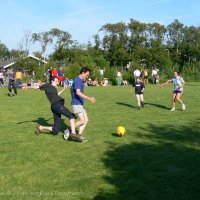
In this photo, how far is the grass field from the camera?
6.25 meters

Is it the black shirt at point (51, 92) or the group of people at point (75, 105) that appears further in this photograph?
the black shirt at point (51, 92)

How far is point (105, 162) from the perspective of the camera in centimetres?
807

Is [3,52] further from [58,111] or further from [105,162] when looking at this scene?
[105,162]

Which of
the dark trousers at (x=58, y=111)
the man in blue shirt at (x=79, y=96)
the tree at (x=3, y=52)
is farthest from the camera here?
the tree at (x=3, y=52)

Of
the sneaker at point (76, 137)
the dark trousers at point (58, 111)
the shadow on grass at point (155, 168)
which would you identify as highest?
the dark trousers at point (58, 111)

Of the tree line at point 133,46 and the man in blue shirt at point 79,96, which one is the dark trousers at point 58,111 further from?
the tree line at point 133,46

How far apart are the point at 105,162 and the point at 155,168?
1090 mm

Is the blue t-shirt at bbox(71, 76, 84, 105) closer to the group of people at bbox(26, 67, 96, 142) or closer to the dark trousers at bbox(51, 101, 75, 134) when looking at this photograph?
the group of people at bbox(26, 67, 96, 142)

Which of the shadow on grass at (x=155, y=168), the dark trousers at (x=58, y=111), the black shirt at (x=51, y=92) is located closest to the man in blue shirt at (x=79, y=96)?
the dark trousers at (x=58, y=111)

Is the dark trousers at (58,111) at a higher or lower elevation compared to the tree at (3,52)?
lower

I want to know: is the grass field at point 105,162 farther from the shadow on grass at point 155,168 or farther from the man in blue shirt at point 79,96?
the man in blue shirt at point 79,96

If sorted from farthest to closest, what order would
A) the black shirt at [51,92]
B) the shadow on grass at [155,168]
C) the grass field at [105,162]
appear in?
the black shirt at [51,92]
the grass field at [105,162]
the shadow on grass at [155,168]

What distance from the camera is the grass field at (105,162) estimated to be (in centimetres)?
625

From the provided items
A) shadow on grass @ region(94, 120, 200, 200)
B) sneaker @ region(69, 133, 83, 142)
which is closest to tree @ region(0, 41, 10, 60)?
sneaker @ region(69, 133, 83, 142)
